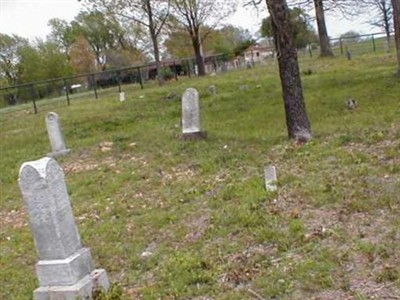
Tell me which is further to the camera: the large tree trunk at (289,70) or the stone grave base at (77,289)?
the large tree trunk at (289,70)

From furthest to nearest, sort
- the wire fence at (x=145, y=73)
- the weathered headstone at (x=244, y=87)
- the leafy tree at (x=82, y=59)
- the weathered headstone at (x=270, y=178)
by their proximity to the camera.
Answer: the leafy tree at (x=82, y=59) < the wire fence at (x=145, y=73) < the weathered headstone at (x=244, y=87) < the weathered headstone at (x=270, y=178)

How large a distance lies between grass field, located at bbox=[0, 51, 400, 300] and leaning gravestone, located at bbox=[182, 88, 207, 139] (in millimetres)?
279

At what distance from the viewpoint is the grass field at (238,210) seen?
13.9ft

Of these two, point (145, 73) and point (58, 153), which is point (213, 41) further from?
point (58, 153)

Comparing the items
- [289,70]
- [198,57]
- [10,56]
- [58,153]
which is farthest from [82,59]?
[289,70]

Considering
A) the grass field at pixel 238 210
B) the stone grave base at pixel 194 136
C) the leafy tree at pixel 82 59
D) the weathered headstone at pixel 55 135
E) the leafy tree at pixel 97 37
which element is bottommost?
the grass field at pixel 238 210

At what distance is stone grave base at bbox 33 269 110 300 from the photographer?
419 centimetres

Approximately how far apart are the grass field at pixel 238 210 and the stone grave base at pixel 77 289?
0.69 feet

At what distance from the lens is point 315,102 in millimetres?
13281

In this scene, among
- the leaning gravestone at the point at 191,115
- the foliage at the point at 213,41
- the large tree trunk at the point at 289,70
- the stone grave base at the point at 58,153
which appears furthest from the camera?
the foliage at the point at 213,41

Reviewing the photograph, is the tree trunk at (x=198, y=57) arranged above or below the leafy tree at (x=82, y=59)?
below

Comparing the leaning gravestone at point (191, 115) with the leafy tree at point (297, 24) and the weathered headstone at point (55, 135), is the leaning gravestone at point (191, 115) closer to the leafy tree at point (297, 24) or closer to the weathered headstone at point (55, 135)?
the leafy tree at point (297, 24)

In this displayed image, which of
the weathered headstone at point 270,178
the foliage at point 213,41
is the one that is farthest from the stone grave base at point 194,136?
the foliage at point 213,41

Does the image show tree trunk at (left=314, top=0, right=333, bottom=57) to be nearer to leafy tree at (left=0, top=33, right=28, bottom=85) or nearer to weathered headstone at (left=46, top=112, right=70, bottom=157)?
weathered headstone at (left=46, top=112, right=70, bottom=157)
